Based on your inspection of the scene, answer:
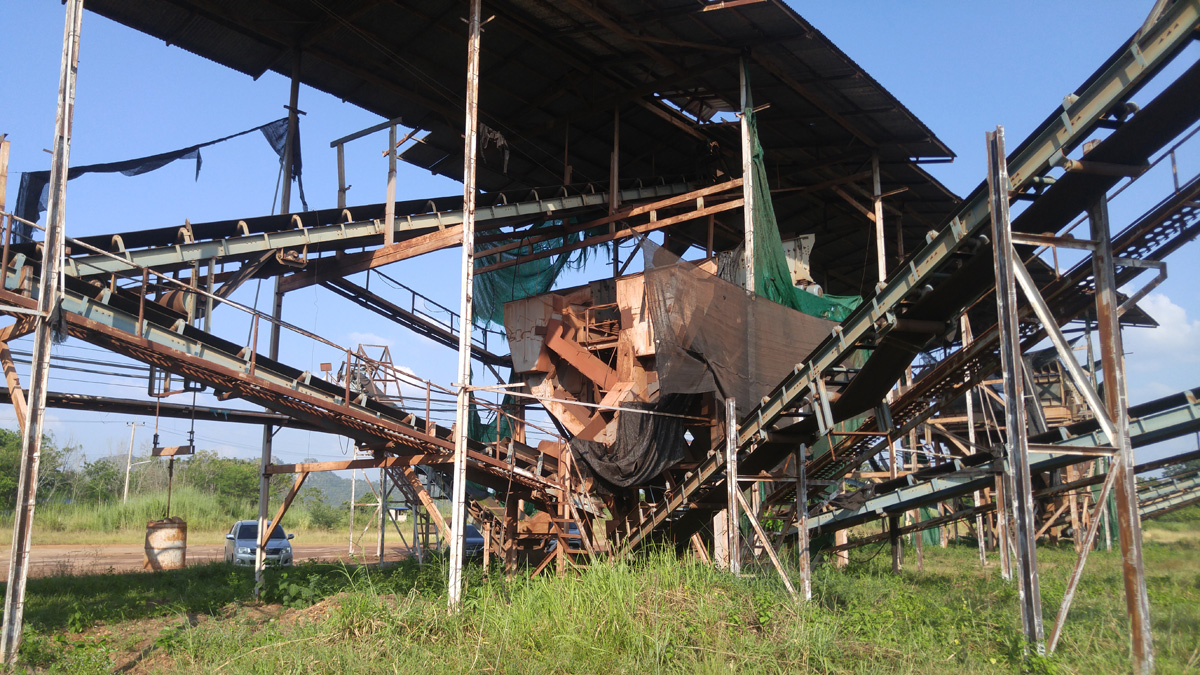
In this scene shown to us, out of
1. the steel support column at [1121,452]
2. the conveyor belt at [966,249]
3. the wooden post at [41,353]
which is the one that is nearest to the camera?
the steel support column at [1121,452]

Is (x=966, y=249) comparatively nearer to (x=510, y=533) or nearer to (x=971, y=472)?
(x=971, y=472)

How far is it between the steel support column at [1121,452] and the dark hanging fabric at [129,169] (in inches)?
499

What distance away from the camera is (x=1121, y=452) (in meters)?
→ 7.34

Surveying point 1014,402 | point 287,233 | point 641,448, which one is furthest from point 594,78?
point 1014,402

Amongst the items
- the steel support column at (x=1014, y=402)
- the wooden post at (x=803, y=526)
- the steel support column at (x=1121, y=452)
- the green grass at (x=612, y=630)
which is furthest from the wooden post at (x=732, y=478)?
the steel support column at (x=1121, y=452)

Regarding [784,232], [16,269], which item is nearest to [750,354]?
[16,269]

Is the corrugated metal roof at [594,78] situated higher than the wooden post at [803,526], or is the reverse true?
the corrugated metal roof at [594,78]

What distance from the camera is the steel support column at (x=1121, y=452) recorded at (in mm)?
6918

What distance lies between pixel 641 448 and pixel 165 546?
1086cm

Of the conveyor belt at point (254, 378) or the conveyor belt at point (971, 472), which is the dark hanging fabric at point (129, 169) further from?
the conveyor belt at point (971, 472)

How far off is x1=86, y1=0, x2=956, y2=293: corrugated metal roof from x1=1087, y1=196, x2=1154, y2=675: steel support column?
9.25 m

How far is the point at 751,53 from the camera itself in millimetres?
16578

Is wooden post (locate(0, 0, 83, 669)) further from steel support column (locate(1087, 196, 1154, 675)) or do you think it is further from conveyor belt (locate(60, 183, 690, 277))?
steel support column (locate(1087, 196, 1154, 675))

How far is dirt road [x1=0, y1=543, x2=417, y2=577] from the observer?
1801 centimetres
